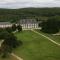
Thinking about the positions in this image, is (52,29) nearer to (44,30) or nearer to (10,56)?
(44,30)

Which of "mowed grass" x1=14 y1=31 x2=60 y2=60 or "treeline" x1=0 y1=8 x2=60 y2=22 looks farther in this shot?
"treeline" x1=0 y1=8 x2=60 y2=22

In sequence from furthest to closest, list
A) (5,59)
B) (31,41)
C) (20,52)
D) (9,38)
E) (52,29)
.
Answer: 1. (52,29)
2. (31,41)
3. (9,38)
4. (20,52)
5. (5,59)

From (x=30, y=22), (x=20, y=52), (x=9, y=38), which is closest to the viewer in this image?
(x=20, y=52)

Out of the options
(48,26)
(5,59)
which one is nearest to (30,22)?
(48,26)

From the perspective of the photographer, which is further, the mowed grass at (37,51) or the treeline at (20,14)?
the treeline at (20,14)

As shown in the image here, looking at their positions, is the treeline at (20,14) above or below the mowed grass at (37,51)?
below

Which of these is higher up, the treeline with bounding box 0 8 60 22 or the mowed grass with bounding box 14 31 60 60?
the mowed grass with bounding box 14 31 60 60

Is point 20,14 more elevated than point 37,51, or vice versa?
point 37,51

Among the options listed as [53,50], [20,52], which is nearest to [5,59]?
[20,52]

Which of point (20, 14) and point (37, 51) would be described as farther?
point (20, 14)

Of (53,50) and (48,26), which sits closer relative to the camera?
(53,50)
